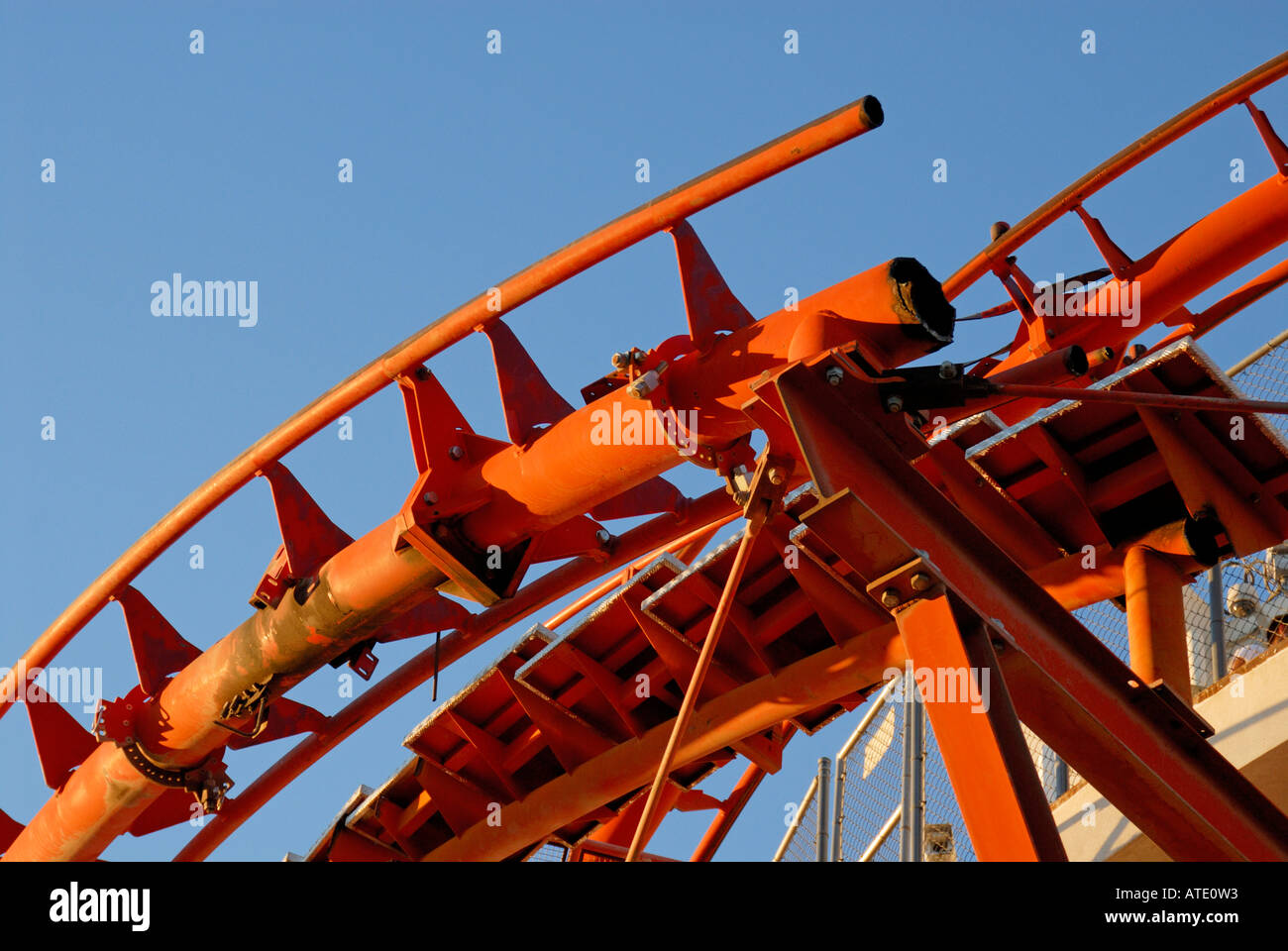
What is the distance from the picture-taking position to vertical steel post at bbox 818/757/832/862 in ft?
33.7

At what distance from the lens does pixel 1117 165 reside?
29.5ft

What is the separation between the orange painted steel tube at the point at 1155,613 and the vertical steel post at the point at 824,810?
8.52 ft

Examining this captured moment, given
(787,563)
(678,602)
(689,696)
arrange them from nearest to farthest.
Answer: (689,696)
(787,563)
(678,602)

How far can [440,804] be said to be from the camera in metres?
9.99

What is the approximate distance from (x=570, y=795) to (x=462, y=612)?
1.29 metres

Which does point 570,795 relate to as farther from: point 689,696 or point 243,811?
point 689,696

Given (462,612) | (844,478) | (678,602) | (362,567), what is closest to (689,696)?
(844,478)

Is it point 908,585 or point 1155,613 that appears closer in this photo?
point 908,585

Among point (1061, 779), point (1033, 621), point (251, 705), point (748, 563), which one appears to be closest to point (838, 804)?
point (1061, 779)

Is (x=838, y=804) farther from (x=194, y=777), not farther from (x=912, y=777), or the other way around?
(x=194, y=777)

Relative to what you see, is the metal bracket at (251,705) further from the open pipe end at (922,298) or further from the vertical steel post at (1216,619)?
the vertical steel post at (1216,619)

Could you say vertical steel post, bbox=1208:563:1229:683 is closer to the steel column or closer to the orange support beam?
the steel column

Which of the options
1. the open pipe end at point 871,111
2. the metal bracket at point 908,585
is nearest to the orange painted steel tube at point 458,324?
the open pipe end at point 871,111

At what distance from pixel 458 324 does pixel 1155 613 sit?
3790 mm
